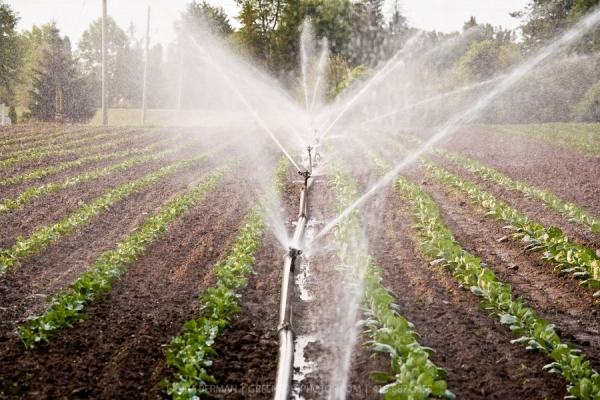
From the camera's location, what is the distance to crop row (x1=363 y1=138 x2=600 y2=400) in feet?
14.7

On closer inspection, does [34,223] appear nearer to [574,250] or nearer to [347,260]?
[347,260]

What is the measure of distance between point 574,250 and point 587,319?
185cm

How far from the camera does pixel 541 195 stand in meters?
13.0

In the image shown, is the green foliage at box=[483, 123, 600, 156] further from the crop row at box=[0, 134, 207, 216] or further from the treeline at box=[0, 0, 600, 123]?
the crop row at box=[0, 134, 207, 216]

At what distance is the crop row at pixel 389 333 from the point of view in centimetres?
404

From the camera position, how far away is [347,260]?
309 inches

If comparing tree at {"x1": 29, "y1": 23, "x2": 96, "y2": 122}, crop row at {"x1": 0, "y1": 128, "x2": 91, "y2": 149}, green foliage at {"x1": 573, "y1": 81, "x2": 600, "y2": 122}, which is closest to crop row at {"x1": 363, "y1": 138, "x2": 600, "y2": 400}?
crop row at {"x1": 0, "y1": 128, "x2": 91, "y2": 149}

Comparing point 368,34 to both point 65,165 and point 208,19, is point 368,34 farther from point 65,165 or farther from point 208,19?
point 65,165

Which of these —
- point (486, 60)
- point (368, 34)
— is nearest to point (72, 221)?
point (486, 60)

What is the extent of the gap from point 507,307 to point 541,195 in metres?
7.80

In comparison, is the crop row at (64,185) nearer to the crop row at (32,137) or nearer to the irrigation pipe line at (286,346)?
the crop row at (32,137)

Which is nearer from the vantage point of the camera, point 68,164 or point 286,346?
point 286,346

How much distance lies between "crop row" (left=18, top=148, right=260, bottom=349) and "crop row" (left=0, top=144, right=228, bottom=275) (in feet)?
3.64

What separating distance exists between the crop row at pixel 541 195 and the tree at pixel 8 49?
41.1m
